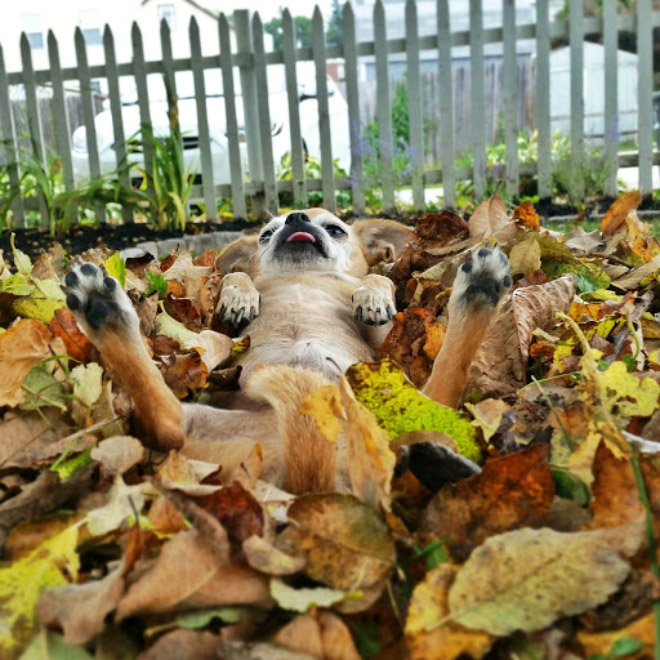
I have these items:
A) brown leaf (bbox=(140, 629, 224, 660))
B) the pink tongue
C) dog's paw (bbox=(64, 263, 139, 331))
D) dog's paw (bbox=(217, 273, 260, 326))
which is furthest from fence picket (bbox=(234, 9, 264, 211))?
brown leaf (bbox=(140, 629, 224, 660))

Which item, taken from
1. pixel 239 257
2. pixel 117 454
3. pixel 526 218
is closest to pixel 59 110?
pixel 239 257

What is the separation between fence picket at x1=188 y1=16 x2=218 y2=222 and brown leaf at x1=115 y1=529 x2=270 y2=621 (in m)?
7.80

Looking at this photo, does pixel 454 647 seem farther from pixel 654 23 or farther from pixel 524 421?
pixel 654 23

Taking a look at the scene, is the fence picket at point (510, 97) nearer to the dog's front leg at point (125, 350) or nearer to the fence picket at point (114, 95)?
the fence picket at point (114, 95)

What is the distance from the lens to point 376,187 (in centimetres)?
902

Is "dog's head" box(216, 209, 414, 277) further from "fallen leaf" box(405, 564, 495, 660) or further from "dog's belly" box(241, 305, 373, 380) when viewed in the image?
"fallen leaf" box(405, 564, 495, 660)

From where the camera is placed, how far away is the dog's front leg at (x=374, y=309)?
2.34 meters

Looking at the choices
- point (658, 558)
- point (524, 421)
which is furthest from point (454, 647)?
point (524, 421)

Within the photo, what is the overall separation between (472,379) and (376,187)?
748 cm

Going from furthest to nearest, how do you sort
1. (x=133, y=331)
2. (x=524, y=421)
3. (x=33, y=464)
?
(x=133, y=331)
(x=524, y=421)
(x=33, y=464)

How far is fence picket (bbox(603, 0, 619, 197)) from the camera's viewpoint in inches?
332

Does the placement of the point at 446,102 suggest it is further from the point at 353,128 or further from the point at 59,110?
the point at 59,110

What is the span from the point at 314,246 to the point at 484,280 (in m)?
1.34

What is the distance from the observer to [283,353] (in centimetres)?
209
